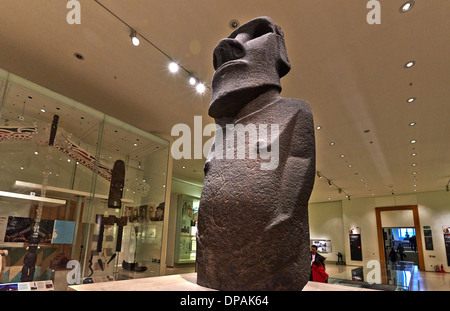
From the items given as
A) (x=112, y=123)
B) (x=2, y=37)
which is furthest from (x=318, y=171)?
(x=2, y=37)

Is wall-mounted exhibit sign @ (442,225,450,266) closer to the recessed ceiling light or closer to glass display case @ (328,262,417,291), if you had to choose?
glass display case @ (328,262,417,291)

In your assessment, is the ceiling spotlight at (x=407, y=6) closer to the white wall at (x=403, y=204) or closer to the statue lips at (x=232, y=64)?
the statue lips at (x=232, y=64)

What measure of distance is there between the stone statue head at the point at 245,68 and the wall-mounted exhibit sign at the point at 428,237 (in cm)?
1728

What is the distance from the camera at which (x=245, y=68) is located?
6.27 feet

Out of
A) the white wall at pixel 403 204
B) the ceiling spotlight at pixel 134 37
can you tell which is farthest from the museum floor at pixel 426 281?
the ceiling spotlight at pixel 134 37

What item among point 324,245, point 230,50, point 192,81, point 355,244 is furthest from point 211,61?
point 324,245

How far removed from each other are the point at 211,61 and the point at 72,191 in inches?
140

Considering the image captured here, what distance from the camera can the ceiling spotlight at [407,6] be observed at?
3.71 m

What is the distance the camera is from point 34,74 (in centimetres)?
546

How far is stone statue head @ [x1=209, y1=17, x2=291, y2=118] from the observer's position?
74.4 inches

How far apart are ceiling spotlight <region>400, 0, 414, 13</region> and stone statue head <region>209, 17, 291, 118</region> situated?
8.84 feet

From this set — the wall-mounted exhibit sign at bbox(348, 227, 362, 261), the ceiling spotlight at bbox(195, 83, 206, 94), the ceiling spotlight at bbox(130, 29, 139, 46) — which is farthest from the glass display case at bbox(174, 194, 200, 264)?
the ceiling spotlight at bbox(130, 29, 139, 46)
